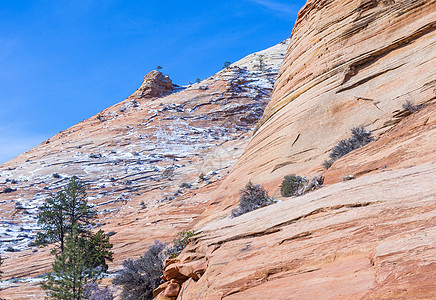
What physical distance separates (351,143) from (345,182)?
13.0 ft

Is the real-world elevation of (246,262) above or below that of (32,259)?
below

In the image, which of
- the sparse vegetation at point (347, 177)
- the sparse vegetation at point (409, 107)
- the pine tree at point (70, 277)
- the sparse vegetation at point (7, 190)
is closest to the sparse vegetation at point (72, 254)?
the pine tree at point (70, 277)

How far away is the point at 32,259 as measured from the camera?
22.2 m

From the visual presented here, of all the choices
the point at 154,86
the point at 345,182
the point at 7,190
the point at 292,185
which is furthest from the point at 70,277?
the point at 154,86

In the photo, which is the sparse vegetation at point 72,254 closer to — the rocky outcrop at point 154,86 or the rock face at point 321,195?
the rock face at point 321,195

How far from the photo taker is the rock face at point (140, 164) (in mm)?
23141

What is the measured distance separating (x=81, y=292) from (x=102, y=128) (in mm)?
51769

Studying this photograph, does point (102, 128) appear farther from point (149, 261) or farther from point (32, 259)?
point (149, 261)

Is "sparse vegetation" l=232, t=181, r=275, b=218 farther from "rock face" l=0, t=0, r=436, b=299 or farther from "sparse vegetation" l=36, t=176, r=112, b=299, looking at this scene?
"sparse vegetation" l=36, t=176, r=112, b=299

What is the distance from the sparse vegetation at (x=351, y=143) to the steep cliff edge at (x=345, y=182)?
0.46 meters

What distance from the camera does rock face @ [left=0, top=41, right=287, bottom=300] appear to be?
2314 centimetres

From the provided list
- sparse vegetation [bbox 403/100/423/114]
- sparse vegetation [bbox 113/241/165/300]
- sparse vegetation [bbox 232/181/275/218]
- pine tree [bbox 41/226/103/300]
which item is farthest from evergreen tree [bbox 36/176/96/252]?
sparse vegetation [bbox 403/100/423/114]

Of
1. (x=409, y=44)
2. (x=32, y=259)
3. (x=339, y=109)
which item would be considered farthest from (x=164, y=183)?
(x=409, y=44)

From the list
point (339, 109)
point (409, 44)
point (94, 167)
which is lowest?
point (339, 109)
